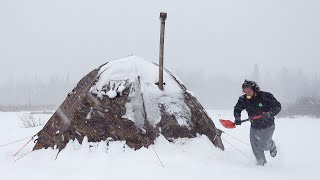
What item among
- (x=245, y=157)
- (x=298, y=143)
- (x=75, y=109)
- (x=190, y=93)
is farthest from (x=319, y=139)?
(x=75, y=109)

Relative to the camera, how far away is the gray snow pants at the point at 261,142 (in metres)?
6.32

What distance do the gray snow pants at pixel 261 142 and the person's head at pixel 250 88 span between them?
696 mm

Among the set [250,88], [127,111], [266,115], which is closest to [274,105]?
[266,115]

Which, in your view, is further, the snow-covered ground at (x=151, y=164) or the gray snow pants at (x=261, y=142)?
the gray snow pants at (x=261, y=142)

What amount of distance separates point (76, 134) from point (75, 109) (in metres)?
0.51

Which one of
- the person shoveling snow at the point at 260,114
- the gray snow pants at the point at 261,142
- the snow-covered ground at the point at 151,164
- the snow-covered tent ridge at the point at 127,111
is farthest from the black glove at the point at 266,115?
the snow-covered tent ridge at the point at 127,111

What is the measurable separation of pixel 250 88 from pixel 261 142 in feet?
3.36

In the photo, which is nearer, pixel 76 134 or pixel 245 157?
pixel 76 134

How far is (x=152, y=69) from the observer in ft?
23.5

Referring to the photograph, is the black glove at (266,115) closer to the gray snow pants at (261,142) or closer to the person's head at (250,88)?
the gray snow pants at (261,142)

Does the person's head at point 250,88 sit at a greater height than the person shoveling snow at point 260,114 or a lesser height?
greater

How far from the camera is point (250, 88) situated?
6.24m

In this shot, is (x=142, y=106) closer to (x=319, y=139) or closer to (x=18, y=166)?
(x=18, y=166)

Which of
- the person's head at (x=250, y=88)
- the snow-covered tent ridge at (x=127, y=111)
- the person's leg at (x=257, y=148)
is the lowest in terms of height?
the person's leg at (x=257, y=148)
